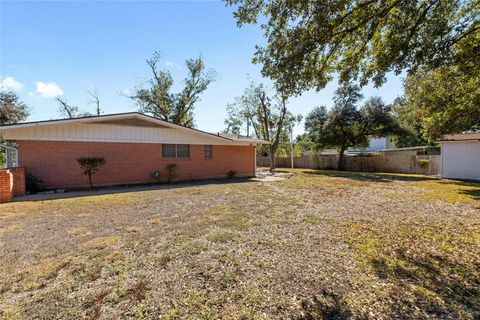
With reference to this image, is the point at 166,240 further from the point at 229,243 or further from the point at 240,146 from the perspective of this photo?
the point at 240,146

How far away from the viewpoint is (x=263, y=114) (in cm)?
2653

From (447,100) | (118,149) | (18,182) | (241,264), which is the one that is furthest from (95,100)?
(447,100)

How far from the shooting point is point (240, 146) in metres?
16.4

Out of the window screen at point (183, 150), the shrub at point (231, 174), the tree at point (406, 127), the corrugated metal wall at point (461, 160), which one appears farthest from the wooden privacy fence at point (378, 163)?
the window screen at point (183, 150)

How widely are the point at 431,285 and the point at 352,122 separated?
20.6 m

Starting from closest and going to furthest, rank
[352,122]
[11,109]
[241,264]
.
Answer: [241,264] < [11,109] < [352,122]

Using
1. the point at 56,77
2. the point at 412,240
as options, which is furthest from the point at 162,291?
the point at 56,77

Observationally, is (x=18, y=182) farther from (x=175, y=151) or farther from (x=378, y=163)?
(x=378, y=163)

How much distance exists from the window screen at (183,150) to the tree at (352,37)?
9.46 metres

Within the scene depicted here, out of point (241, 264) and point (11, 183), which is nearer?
point (241, 264)

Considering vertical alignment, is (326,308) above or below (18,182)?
below

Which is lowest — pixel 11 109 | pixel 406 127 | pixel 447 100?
pixel 406 127

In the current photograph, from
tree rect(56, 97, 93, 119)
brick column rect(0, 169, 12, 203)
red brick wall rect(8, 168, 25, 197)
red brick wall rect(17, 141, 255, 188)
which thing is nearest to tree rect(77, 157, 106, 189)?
red brick wall rect(17, 141, 255, 188)

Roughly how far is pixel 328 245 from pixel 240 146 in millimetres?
12798
